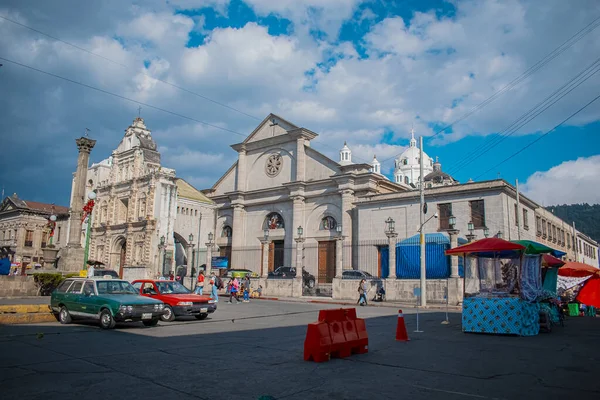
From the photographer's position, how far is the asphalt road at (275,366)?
6070 millimetres

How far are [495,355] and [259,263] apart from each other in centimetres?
3151

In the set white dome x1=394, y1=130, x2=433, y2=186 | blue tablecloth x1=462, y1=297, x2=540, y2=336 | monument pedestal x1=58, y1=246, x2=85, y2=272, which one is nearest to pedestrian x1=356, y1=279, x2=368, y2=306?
blue tablecloth x1=462, y1=297, x2=540, y2=336

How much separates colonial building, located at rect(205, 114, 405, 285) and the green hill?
96.5 meters

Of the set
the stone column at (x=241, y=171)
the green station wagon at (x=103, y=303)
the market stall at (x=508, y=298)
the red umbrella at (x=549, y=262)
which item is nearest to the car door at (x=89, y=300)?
the green station wagon at (x=103, y=303)

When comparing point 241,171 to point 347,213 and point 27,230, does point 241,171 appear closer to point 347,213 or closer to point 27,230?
point 347,213

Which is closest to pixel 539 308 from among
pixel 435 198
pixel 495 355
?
pixel 495 355

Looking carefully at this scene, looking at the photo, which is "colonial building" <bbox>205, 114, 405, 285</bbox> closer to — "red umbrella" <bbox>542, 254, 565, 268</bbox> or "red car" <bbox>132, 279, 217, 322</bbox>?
"red car" <bbox>132, 279, 217, 322</bbox>

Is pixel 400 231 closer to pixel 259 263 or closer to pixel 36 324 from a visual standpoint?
pixel 259 263

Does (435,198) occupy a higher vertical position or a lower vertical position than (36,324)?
higher

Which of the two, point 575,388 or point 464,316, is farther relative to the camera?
point 464,316

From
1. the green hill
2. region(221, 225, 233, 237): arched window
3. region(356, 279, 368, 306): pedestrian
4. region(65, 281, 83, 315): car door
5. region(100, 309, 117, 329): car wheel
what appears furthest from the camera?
the green hill

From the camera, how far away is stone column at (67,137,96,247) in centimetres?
2669

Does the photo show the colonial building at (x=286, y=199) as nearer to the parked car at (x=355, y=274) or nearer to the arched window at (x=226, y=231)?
the arched window at (x=226, y=231)

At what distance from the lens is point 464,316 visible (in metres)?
13.1
